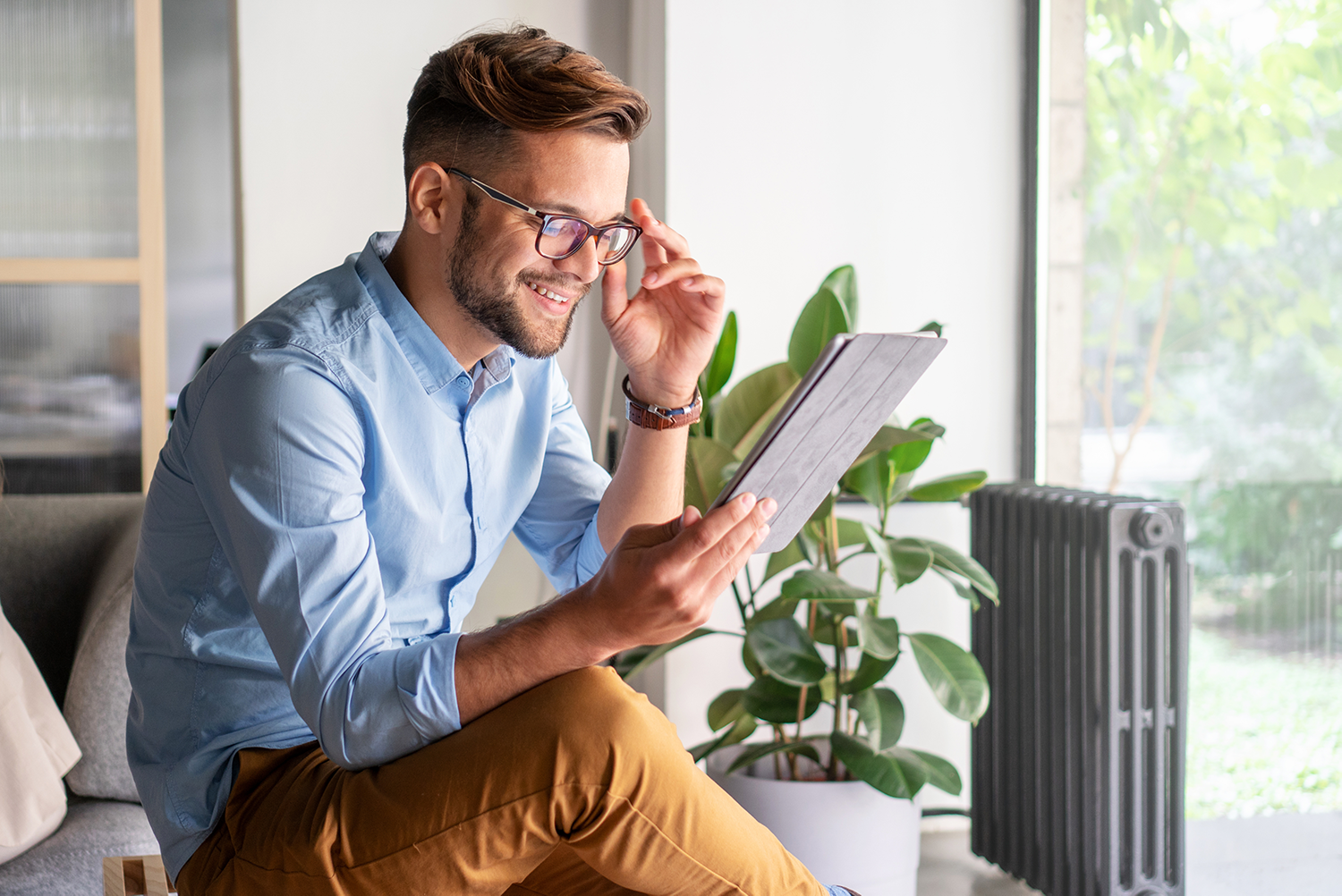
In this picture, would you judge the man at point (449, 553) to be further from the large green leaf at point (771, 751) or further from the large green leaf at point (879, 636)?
the large green leaf at point (771, 751)

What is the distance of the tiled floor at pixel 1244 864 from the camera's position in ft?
7.18

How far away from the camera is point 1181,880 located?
1.89 metres

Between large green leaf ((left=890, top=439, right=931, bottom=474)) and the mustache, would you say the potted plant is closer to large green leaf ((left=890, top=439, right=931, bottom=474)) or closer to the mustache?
large green leaf ((left=890, top=439, right=931, bottom=474))

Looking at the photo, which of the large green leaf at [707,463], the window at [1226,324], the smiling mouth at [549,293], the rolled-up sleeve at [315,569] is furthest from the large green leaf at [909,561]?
the rolled-up sleeve at [315,569]

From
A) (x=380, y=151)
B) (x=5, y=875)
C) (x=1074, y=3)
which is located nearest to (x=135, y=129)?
(x=380, y=151)

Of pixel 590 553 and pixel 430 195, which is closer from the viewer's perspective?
pixel 430 195

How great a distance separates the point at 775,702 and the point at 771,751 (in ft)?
0.29

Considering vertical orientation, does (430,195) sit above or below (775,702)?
above

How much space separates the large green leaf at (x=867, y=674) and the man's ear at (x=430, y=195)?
46.2 inches

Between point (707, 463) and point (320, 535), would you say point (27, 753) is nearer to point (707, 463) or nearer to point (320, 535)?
point (320, 535)

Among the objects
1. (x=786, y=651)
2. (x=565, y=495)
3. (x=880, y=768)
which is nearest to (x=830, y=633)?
(x=786, y=651)

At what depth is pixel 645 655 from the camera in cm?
222

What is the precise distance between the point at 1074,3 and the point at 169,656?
230 cm

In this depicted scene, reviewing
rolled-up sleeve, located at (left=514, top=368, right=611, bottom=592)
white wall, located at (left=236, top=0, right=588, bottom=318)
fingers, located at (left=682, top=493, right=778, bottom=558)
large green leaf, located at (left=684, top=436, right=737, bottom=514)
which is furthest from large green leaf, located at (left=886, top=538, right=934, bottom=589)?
white wall, located at (left=236, top=0, right=588, bottom=318)
